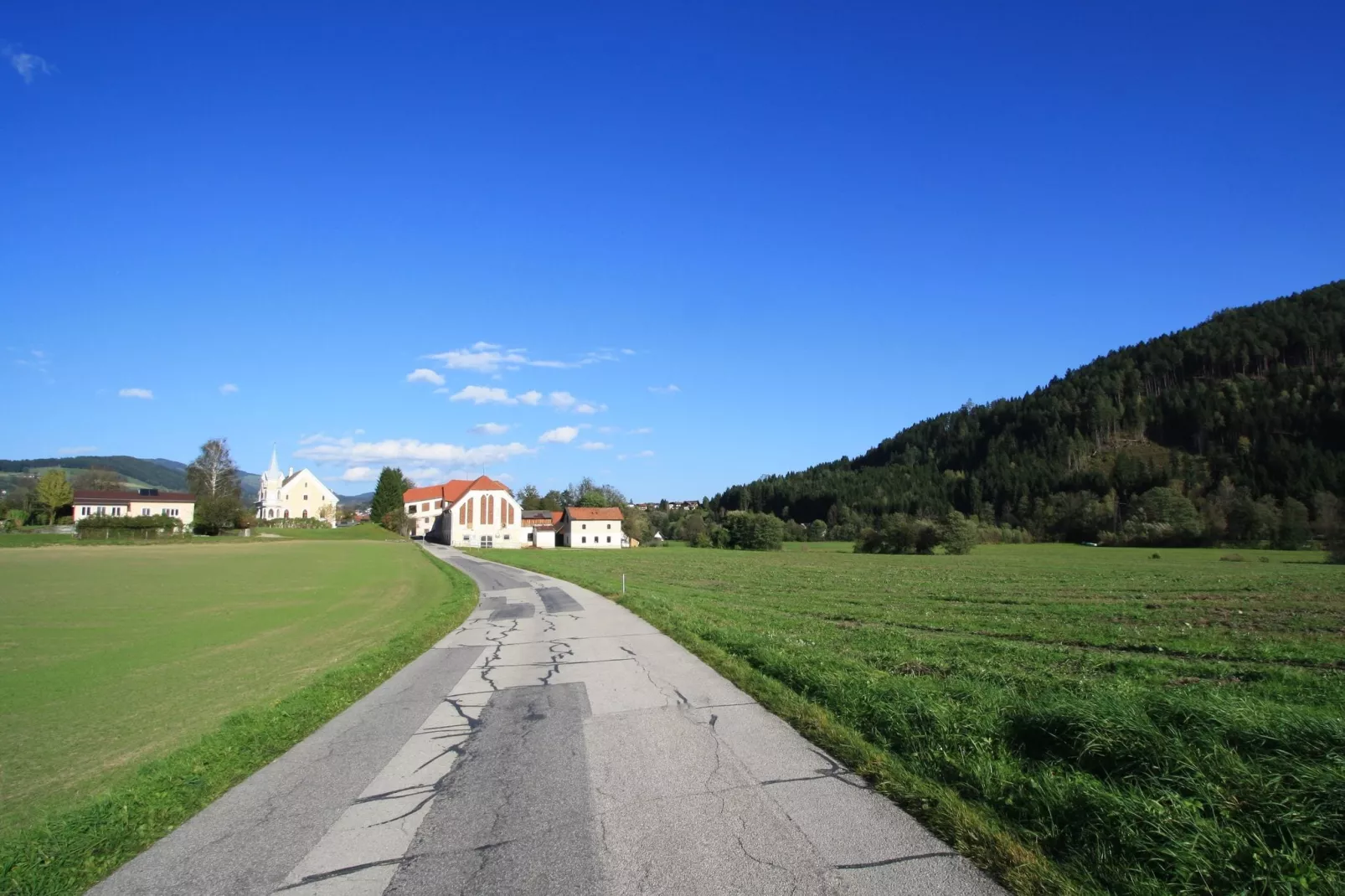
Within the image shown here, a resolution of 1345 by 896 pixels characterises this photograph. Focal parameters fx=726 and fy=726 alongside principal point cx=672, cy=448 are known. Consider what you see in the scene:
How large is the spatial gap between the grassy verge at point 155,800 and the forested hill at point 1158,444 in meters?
110

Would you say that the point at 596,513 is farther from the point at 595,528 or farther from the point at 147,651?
the point at 147,651

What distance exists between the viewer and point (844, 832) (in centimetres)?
509

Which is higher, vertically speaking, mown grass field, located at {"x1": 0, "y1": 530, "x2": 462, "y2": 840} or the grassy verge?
the grassy verge

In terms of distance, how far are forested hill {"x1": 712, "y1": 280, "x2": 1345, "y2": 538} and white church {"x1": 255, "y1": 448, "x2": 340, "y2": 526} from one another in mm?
102428

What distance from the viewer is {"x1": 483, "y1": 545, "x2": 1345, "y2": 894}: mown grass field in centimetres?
431

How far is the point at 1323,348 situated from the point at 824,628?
20174 cm

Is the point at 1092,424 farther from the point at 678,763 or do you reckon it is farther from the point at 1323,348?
the point at 678,763

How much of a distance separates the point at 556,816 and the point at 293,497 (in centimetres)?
16921

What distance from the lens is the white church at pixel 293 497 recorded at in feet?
502

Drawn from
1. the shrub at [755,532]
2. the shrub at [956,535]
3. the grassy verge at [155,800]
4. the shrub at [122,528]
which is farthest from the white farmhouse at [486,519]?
the grassy verge at [155,800]

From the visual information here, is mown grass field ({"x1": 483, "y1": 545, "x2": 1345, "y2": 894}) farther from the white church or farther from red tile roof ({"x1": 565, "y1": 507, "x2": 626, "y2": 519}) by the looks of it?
the white church

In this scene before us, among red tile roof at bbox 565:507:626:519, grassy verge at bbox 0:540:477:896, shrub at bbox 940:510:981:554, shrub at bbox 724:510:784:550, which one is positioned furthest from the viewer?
red tile roof at bbox 565:507:626:519

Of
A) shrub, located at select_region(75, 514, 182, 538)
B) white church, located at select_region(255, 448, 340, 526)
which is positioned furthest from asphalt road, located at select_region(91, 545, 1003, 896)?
white church, located at select_region(255, 448, 340, 526)

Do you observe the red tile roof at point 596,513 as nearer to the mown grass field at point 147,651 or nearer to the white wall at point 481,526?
the white wall at point 481,526
